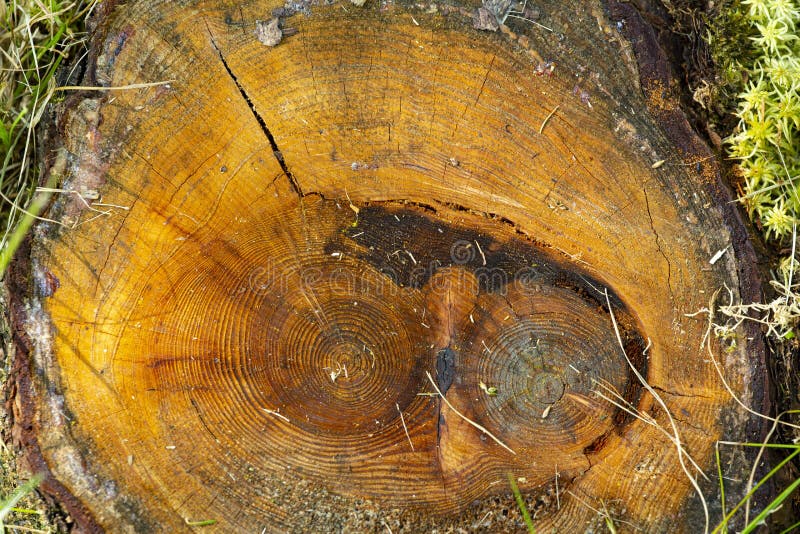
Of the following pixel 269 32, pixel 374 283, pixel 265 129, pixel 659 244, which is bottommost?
pixel 374 283

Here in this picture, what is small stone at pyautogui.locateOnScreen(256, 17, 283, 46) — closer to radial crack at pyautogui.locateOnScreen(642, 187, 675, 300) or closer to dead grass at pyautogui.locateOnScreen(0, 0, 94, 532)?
dead grass at pyautogui.locateOnScreen(0, 0, 94, 532)

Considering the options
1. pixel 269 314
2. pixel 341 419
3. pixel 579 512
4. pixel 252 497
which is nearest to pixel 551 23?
pixel 269 314

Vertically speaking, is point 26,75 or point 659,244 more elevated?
point 26,75

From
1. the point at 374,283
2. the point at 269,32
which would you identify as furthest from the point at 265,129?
the point at 374,283

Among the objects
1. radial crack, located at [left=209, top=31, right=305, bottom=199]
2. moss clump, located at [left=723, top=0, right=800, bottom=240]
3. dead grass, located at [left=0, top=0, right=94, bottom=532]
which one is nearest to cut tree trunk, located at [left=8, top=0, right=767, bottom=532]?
radial crack, located at [left=209, top=31, right=305, bottom=199]

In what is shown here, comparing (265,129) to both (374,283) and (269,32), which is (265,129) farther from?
(374,283)

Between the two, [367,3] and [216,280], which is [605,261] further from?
[216,280]
